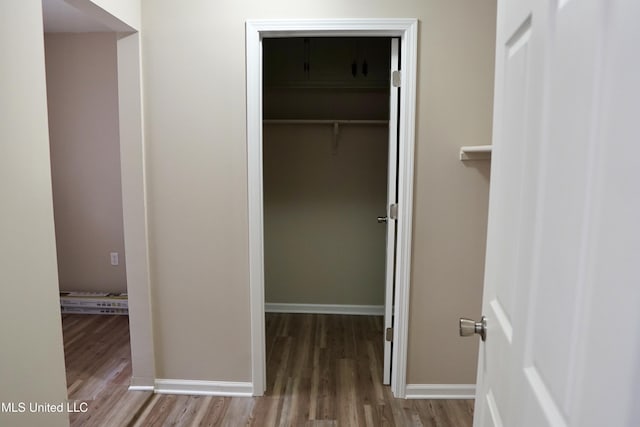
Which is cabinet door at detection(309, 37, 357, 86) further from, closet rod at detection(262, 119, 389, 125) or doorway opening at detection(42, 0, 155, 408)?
doorway opening at detection(42, 0, 155, 408)

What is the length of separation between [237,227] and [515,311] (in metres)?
1.69

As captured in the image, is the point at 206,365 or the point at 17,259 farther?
the point at 206,365

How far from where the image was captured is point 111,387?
2.34m

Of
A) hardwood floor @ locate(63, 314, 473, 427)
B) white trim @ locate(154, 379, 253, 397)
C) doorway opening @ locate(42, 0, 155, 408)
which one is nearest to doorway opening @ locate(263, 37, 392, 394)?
hardwood floor @ locate(63, 314, 473, 427)

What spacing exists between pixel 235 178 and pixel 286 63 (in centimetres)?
165

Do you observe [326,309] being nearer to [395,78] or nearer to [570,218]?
[395,78]

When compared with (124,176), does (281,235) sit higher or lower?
lower

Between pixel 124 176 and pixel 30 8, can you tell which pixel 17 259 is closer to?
pixel 30 8

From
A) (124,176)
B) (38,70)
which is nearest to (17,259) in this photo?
(38,70)

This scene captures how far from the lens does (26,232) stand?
1.28 meters

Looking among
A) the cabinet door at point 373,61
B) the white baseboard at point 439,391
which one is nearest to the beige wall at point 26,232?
the white baseboard at point 439,391

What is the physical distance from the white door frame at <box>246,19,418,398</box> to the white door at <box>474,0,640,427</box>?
124 cm

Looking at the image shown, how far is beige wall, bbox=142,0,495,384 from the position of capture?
2.08 meters

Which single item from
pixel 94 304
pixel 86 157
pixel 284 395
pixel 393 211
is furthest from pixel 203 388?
pixel 86 157
